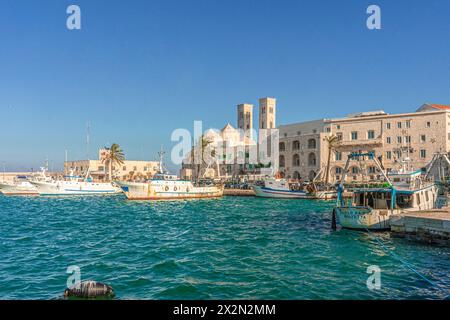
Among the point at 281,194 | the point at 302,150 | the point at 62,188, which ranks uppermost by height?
A: the point at 302,150

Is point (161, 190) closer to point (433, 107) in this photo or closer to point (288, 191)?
point (288, 191)

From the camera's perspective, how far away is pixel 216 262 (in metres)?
16.1

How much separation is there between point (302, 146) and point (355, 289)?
72736mm

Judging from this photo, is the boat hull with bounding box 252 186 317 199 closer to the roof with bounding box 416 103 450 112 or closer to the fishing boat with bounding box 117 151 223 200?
the fishing boat with bounding box 117 151 223 200

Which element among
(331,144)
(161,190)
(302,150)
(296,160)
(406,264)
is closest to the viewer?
(406,264)

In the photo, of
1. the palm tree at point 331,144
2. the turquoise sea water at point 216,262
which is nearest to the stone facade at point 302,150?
the palm tree at point 331,144

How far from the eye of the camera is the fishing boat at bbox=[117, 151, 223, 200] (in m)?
55.7

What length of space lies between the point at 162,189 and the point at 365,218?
3835 cm

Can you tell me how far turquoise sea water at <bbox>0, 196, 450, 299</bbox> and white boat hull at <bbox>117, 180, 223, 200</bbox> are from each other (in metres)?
28.2

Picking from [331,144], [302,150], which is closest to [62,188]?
[302,150]

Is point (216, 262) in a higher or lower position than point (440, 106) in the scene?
lower

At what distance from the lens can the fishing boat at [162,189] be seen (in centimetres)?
5572
